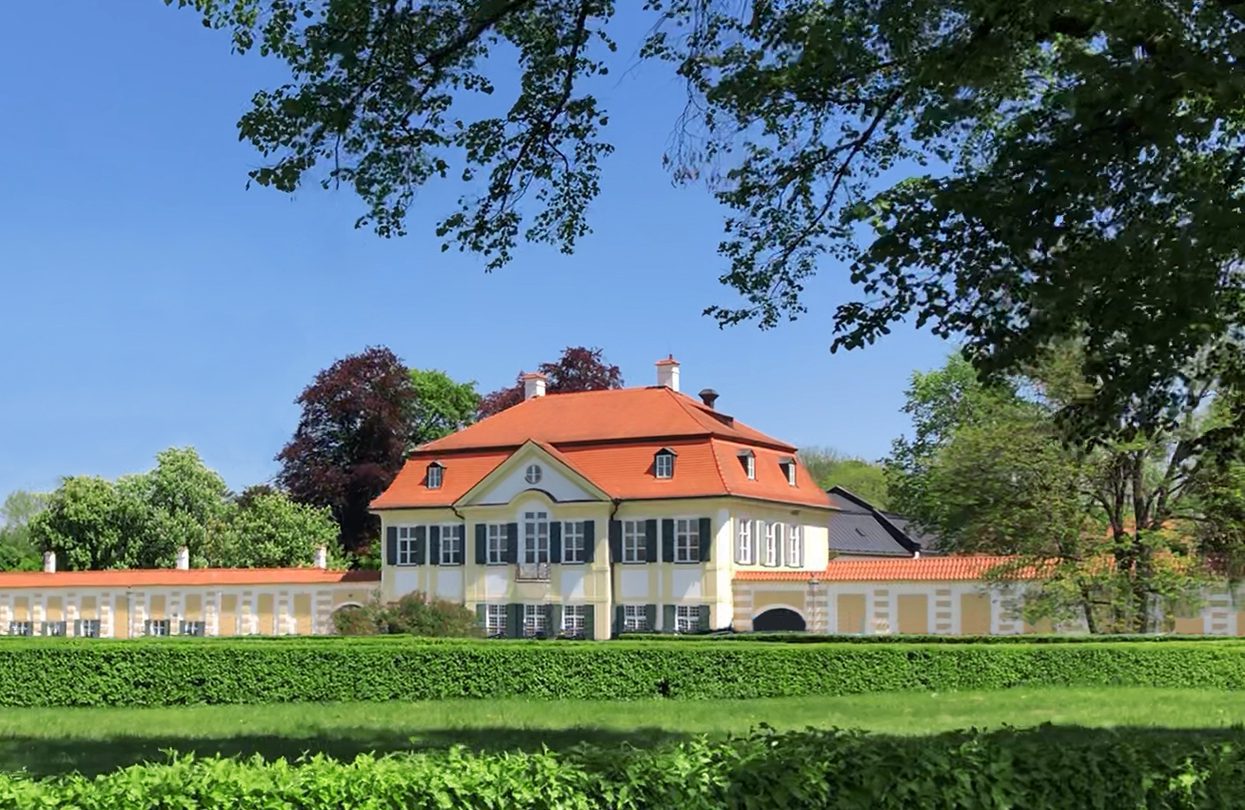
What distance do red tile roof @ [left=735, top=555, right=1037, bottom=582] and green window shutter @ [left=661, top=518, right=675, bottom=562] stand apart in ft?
11.9

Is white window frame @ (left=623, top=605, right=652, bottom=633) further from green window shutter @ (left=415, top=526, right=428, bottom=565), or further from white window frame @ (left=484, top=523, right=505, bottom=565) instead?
green window shutter @ (left=415, top=526, right=428, bottom=565)

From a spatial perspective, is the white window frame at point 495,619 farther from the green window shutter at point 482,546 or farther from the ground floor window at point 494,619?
the green window shutter at point 482,546

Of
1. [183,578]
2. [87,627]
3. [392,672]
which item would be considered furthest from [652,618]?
[392,672]

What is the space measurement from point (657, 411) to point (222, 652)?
23.5 meters

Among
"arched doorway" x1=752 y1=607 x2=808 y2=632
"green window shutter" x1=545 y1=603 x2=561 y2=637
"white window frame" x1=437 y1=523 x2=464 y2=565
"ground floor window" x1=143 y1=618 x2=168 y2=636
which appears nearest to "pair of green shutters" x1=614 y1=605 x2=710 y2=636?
"green window shutter" x1=545 y1=603 x2=561 y2=637

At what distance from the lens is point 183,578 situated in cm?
4388

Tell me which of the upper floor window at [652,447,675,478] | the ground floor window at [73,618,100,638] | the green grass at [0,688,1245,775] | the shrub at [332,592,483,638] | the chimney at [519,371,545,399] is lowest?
the ground floor window at [73,618,100,638]

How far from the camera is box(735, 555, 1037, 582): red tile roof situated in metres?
34.1

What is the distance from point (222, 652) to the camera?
20422 mm

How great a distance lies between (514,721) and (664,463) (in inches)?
988

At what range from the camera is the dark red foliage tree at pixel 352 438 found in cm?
5538

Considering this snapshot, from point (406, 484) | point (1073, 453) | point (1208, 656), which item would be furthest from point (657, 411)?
point (1208, 656)

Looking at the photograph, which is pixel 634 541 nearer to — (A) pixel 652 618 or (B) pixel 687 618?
(A) pixel 652 618

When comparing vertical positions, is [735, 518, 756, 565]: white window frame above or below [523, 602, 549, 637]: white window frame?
above
